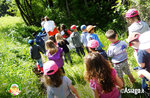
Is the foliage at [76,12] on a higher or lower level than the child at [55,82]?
higher

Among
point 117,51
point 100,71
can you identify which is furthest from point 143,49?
point 117,51

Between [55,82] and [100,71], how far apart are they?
718 millimetres

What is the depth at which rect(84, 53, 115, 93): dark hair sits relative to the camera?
1.79m

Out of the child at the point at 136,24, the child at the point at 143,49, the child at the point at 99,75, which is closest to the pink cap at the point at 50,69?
the child at the point at 99,75

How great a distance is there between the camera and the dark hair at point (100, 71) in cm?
179

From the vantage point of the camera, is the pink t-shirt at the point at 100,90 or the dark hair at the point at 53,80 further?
the dark hair at the point at 53,80

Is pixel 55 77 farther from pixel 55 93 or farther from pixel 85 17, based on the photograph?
pixel 85 17

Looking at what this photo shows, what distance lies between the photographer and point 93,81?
184 centimetres

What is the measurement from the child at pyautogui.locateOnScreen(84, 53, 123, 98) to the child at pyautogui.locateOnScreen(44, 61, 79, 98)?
0.43m

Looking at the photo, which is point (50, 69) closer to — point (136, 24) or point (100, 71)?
point (100, 71)

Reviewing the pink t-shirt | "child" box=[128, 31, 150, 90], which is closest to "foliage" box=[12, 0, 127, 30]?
"child" box=[128, 31, 150, 90]

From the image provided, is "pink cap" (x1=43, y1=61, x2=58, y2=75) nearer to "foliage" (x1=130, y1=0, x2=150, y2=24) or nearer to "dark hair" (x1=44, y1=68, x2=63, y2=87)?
"dark hair" (x1=44, y1=68, x2=63, y2=87)

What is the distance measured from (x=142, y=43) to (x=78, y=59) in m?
4.11

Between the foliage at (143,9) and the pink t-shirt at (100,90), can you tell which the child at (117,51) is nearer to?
the pink t-shirt at (100,90)
